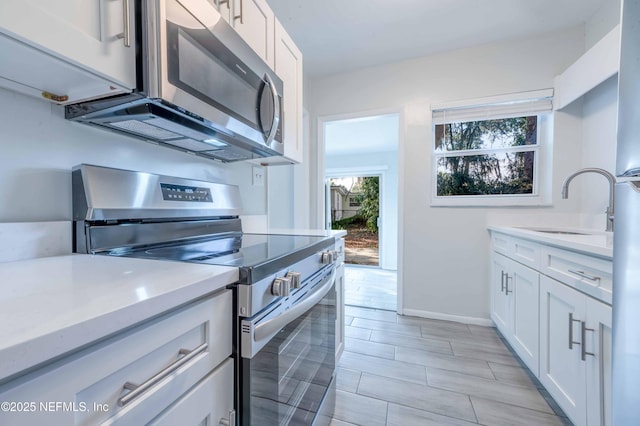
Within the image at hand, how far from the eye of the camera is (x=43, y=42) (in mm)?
548

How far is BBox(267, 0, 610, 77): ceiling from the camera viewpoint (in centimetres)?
182

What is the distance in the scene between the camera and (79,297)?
1.38ft

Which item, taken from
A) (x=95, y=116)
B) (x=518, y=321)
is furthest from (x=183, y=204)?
(x=518, y=321)

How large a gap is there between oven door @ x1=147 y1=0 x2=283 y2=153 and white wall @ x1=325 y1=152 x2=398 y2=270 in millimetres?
4173

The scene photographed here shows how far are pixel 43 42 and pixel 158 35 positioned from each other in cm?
25

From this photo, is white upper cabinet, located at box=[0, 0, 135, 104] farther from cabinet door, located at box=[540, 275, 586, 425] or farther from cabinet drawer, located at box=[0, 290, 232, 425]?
cabinet door, located at box=[540, 275, 586, 425]

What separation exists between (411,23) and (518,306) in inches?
82.5

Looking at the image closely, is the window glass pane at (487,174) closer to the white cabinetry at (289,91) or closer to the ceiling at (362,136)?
the ceiling at (362,136)

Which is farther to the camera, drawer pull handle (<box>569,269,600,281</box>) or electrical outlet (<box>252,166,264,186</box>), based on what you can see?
electrical outlet (<box>252,166,264,186</box>)

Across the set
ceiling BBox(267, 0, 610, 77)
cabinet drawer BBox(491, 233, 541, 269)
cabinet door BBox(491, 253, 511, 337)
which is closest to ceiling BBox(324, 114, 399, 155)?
ceiling BBox(267, 0, 610, 77)

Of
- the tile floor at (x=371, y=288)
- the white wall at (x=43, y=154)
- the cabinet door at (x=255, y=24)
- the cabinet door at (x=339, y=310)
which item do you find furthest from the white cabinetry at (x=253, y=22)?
the tile floor at (x=371, y=288)

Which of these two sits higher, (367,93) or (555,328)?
(367,93)

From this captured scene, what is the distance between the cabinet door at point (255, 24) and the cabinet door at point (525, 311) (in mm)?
1847

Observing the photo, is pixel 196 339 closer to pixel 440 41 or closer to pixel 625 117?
pixel 625 117
